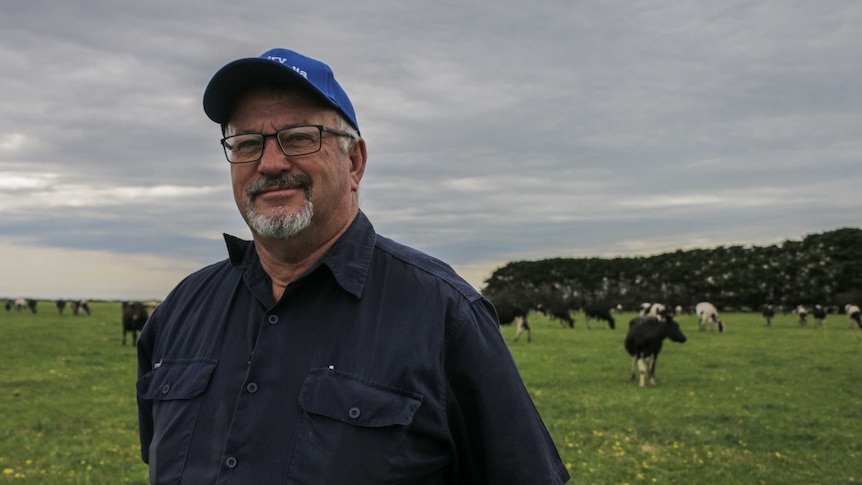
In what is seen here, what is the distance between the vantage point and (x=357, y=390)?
93.3 inches

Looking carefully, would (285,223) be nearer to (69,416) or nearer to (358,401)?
(358,401)

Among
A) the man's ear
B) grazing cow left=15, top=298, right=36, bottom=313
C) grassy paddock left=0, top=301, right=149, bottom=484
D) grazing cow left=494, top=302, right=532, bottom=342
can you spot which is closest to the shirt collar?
the man's ear

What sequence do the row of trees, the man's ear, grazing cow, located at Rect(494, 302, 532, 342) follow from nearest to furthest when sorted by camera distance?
the man's ear, grazing cow, located at Rect(494, 302, 532, 342), the row of trees

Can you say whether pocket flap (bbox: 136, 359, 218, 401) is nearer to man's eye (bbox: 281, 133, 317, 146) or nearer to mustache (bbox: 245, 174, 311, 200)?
mustache (bbox: 245, 174, 311, 200)

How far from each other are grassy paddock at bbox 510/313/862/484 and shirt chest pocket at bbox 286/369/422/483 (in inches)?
293

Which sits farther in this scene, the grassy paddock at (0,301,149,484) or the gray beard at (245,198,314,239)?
the grassy paddock at (0,301,149,484)

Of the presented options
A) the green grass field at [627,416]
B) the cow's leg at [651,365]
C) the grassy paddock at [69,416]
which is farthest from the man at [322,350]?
the cow's leg at [651,365]

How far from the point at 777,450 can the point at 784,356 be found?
50.7ft

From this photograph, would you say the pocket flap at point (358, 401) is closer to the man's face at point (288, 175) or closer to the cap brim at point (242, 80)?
the man's face at point (288, 175)

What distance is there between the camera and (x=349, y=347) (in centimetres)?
244

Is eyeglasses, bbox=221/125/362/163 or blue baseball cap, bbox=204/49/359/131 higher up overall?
blue baseball cap, bbox=204/49/359/131

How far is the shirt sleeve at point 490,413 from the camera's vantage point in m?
2.44

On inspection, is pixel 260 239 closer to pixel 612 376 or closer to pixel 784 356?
pixel 612 376

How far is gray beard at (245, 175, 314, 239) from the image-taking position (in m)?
2.54
